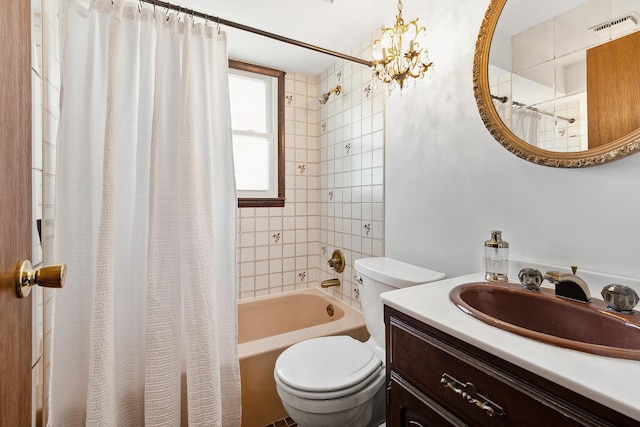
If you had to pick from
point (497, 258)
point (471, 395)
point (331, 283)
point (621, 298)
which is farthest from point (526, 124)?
point (331, 283)

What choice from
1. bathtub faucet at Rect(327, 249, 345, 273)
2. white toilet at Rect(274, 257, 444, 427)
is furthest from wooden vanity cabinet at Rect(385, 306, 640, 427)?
bathtub faucet at Rect(327, 249, 345, 273)

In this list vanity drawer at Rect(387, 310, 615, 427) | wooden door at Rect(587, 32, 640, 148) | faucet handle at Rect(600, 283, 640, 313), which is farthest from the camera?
Answer: wooden door at Rect(587, 32, 640, 148)

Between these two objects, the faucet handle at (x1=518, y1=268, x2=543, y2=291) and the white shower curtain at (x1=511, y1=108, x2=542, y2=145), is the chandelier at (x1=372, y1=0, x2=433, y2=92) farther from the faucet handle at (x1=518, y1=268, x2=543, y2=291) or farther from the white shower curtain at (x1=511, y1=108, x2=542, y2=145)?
the faucet handle at (x1=518, y1=268, x2=543, y2=291)

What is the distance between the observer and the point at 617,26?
2.72ft

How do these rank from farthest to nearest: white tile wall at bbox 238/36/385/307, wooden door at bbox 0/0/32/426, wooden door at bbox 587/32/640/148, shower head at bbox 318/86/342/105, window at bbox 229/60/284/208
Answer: window at bbox 229/60/284/208
shower head at bbox 318/86/342/105
white tile wall at bbox 238/36/385/307
wooden door at bbox 587/32/640/148
wooden door at bbox 0/0/32/426

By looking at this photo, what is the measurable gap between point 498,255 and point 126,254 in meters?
1.38

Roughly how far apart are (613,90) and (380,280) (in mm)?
985

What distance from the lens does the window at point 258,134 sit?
2.26m

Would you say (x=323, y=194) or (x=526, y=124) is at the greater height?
(x=526, y=124)

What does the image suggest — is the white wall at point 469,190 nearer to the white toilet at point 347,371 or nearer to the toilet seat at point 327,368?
the white toilet at point 347,371

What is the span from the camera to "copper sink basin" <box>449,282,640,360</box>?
2.03 ft

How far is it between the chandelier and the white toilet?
2.89ft

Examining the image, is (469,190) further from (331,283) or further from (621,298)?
(331,283)

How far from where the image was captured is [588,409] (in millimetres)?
475
